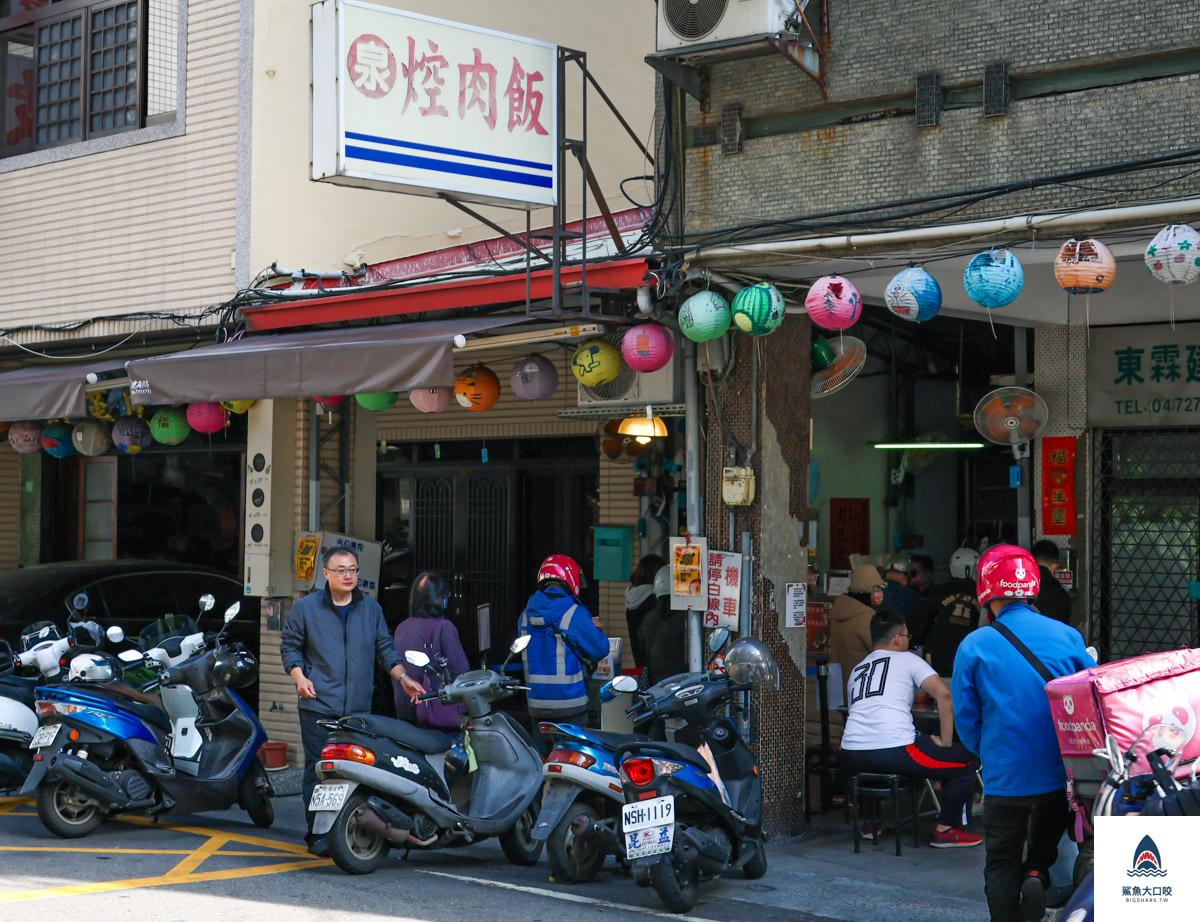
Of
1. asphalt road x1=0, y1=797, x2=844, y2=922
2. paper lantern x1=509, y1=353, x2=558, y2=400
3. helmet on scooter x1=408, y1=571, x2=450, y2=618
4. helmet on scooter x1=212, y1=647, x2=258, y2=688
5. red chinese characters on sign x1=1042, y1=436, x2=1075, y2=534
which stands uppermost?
paper lantern x1=509, y1=353, x2=558, y2=400

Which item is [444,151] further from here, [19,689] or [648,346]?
[19,689]

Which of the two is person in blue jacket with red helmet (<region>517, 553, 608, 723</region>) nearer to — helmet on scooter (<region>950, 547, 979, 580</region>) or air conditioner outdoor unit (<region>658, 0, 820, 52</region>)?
air conditioner outdoor unit (<region>658, 0, 820, 52</region>)

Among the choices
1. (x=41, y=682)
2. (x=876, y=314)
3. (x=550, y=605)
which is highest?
(x=876, y=314)

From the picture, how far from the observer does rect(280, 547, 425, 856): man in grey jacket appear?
818 centimetres

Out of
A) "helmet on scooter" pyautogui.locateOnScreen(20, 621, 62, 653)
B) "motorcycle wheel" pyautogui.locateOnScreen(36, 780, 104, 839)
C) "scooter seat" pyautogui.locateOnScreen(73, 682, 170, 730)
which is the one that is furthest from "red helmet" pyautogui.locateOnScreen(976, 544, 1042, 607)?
"helmet on scooter" pyautogui.locateOnScreen(20, 621, 62, 653)

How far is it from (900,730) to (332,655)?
11.5ft

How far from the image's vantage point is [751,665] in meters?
7.88

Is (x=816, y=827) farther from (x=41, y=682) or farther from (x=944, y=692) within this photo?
(x=41, y=682)

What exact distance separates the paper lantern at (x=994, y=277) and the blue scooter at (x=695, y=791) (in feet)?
7.89

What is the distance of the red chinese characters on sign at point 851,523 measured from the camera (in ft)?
46.1

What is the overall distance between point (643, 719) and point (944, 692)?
2.04 m

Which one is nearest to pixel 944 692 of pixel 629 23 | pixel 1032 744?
pixel 1032 744

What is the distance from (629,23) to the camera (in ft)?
44.8

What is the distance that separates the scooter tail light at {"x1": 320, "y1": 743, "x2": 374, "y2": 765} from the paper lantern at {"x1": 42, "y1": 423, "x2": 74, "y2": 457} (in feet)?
22.4
